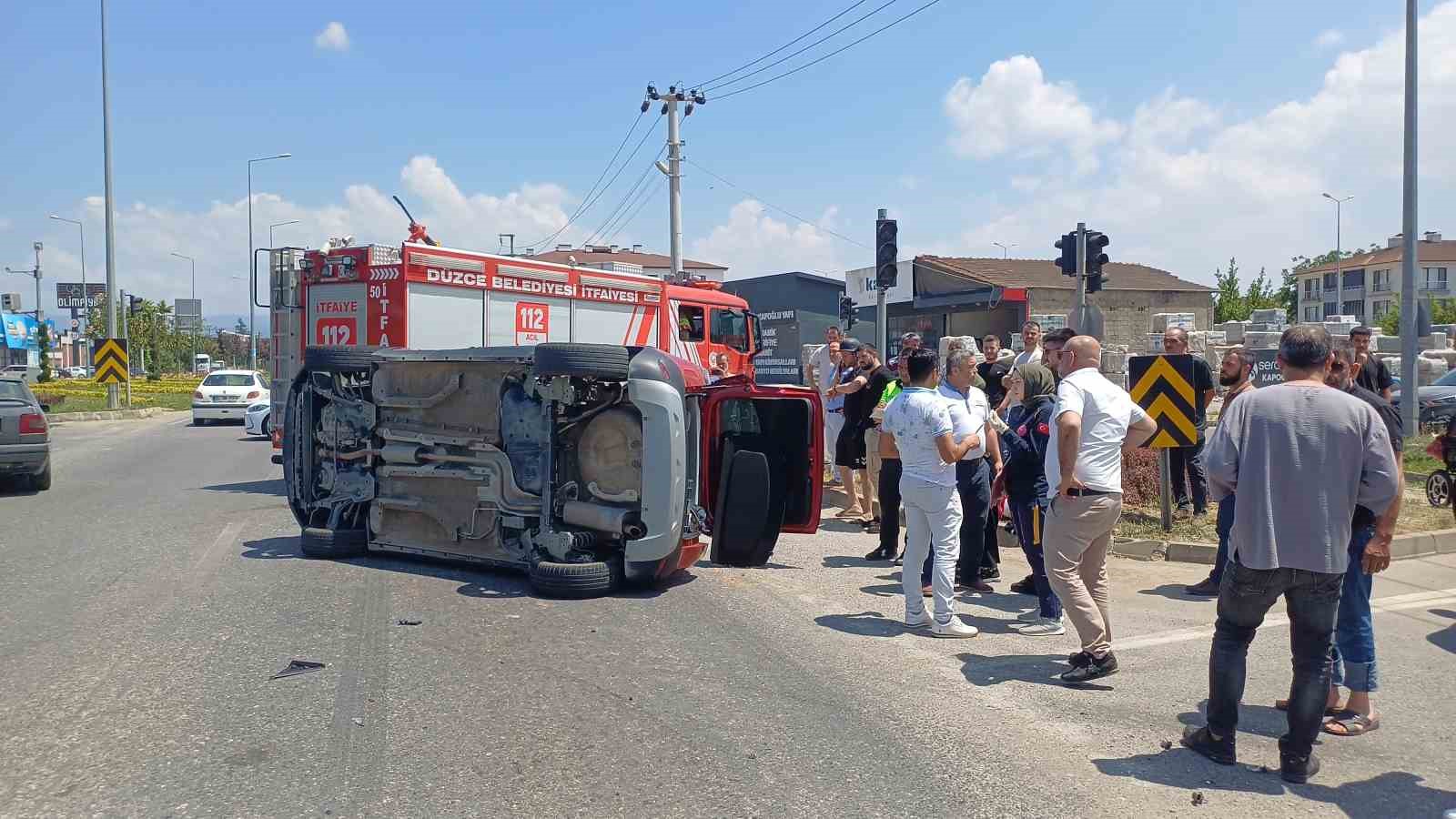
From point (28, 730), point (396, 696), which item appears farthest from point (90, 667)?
point (396, 696)

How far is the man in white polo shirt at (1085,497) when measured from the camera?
19.0 feet

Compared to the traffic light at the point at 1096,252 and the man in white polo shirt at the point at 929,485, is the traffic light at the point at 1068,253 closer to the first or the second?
the traffic light at the point at 1096,252

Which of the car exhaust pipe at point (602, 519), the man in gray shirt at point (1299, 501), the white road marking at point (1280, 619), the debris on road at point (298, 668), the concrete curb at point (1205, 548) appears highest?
the man in gray shirt at point (1299, 501)

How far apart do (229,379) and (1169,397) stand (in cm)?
2674

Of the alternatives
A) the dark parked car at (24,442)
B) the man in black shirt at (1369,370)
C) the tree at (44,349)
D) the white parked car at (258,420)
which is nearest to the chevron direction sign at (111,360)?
the white parked car at (258,420)

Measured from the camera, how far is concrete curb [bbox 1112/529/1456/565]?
9312mm

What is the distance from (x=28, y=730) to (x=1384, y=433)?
5.95 meters

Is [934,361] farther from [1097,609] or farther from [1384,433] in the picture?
[1384,433]

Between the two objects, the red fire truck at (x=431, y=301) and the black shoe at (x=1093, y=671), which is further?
the red fire truck at (x=431, y=301)

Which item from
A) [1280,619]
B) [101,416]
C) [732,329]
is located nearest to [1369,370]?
[1280,619]

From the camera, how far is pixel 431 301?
13.4 metres

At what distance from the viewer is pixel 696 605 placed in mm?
7586

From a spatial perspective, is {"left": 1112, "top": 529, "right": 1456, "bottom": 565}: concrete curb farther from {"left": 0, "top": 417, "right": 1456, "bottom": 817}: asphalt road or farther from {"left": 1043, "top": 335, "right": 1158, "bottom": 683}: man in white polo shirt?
{"left": 1043, "top": 335, "right": 1158, "bottom": 683}: man in white polo shirt

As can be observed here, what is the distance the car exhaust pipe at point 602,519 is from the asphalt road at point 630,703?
0.48 metres
